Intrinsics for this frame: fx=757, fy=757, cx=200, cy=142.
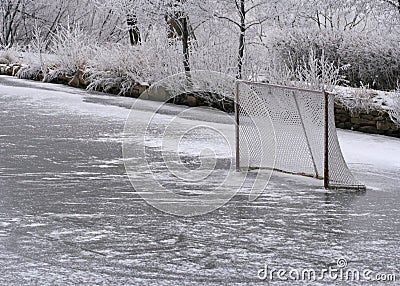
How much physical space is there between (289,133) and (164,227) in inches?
130

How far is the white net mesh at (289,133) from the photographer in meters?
9.48

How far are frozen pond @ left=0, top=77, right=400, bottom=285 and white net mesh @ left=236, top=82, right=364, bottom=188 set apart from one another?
0.78 ft

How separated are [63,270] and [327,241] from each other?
2.42 metres

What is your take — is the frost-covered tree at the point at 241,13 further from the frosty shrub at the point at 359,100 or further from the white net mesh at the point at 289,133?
the white net mesh at the point at 289,133

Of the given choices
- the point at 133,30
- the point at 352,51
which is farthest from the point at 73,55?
the point at 352,51

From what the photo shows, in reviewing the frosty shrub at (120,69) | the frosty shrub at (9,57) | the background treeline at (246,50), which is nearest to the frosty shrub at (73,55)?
the background treeline at (246,50)

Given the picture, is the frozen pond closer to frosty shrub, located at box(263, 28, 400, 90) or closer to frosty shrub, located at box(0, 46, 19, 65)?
frosty shrub, located at box(263, 28, 400, 90)

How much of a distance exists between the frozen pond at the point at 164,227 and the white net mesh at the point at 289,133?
24 cm

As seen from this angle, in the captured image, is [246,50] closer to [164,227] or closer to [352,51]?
[352,51]

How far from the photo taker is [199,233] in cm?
700

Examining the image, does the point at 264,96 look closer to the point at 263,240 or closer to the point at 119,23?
the point at 263,240

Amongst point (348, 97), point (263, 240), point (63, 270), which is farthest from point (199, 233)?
point (348, 97)

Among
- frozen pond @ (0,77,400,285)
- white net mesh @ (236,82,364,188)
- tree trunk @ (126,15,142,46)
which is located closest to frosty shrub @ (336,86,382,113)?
frozen pond @ (0,77,400,285)

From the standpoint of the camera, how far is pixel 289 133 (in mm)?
9961
